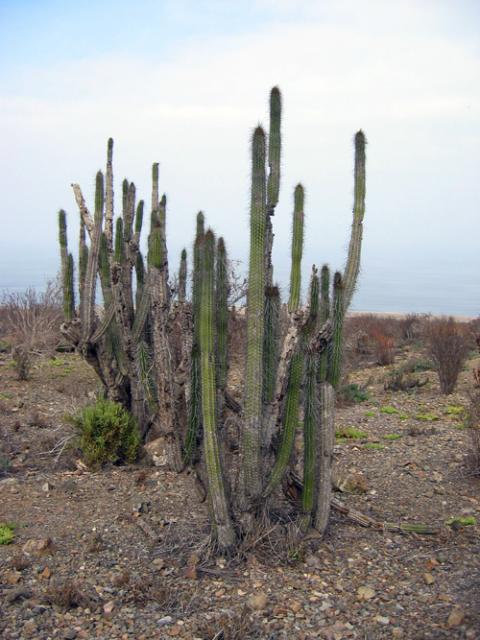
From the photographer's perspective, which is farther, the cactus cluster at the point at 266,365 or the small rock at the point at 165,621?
the cactus cluster at the point at 266,365

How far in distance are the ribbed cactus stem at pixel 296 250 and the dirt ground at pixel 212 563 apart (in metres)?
1.82

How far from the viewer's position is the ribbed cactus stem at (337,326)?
5.47m

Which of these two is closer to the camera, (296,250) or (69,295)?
(296,250)

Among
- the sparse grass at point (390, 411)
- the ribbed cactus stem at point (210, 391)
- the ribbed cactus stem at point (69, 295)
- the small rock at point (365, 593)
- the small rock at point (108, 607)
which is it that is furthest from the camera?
the sparse grass at point (390, 411)

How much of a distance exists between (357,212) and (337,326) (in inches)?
43.2

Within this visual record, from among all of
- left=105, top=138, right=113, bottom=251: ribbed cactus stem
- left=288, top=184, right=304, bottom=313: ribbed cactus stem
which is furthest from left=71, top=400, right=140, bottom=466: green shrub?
left=288, top=184, right=304, bottom=313: ribbed cactus stem

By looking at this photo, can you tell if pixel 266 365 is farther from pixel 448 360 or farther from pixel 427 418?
pixel 448 360

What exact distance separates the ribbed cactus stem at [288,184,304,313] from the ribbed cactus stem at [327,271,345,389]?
290 millimetres

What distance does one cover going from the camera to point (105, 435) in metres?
7.33

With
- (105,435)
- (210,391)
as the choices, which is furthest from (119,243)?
(210,391)

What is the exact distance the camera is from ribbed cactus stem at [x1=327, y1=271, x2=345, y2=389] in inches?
215

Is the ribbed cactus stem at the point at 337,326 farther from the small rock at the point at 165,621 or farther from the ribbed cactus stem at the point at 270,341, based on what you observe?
the small rock at the point at 165,621

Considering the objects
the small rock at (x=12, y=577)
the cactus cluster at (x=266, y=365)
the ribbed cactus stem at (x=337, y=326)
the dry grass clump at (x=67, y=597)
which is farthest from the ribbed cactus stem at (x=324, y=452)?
the small rock at (x=12, y=577)

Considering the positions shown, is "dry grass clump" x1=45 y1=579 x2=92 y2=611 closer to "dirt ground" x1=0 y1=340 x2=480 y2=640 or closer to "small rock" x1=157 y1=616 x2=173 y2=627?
"dirt ground" x1=0 y1=340 x2=480 y2=640
